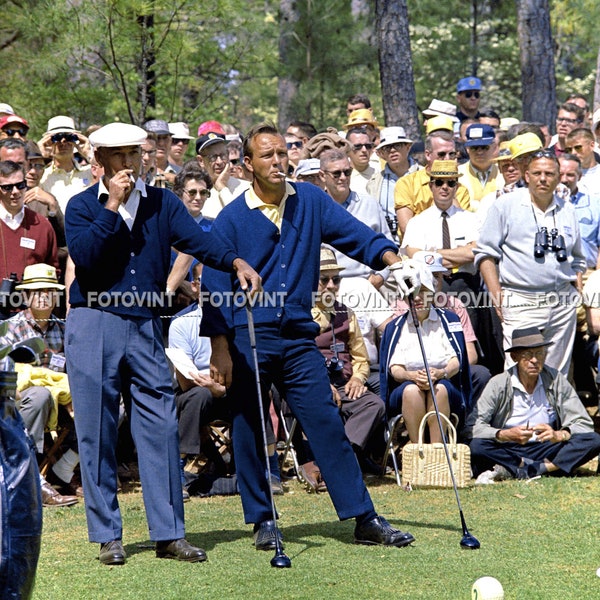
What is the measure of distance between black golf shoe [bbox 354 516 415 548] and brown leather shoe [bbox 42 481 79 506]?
263cm

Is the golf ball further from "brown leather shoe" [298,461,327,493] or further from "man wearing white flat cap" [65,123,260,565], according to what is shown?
"brown leather shoe" [298,461,327,493]

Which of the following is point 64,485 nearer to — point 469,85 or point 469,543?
point 469,543

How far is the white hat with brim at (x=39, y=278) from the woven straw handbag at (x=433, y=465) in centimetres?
299

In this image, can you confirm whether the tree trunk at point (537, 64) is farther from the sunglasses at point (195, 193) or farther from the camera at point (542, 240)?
the sunglasses at point (195, 193)

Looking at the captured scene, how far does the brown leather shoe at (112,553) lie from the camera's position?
660 cm

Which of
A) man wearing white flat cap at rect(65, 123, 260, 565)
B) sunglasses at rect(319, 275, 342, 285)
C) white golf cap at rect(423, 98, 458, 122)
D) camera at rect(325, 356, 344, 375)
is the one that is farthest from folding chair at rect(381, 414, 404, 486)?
white golf cap at rect(423, 98, 458, 122)

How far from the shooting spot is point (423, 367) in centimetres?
959

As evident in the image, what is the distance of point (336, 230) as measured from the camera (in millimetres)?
7094

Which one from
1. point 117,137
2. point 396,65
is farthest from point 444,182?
point 396,65

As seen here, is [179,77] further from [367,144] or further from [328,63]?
[328,63]

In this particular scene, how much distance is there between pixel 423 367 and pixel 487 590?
14.0 ft

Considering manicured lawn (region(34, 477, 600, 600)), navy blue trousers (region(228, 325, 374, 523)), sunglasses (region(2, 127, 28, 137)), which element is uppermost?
sunglasses (region(2, 127, 28, 137))


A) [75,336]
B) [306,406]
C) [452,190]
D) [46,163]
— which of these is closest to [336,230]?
[306,406]

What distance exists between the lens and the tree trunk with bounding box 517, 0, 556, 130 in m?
18.1
